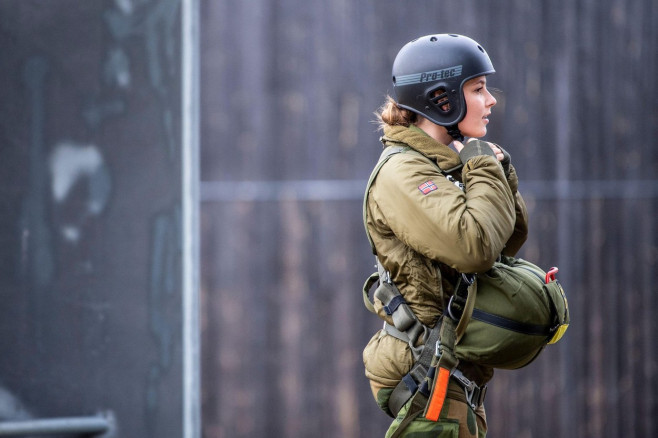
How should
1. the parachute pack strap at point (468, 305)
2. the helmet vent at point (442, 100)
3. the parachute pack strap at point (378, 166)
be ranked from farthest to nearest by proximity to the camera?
the helmet vent at point (442, 100) < the parachute pack strap at point (378, 166) < the parachute pack strap at point (468, 305)

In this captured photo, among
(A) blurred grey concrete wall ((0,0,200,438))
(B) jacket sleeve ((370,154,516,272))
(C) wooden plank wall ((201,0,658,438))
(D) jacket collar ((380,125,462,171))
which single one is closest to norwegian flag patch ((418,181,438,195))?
(B) jacket sleeve ((370,154,516,272))

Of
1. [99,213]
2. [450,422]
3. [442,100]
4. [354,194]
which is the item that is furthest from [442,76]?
[354,194]

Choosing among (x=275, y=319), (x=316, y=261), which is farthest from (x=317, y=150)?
(x=275, y=319)

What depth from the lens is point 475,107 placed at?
9.77ft

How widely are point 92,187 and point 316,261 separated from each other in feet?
11.6

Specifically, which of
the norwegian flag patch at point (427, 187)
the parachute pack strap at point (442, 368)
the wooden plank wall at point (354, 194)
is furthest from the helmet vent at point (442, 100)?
the wooden plank wall at point (354, 194)

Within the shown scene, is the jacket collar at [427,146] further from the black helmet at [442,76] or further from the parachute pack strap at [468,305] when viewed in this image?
the parachute pack strap at [468,305]

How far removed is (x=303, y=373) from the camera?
554 centimetres

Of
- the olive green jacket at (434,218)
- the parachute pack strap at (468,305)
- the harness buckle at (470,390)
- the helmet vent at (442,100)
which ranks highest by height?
the helmet vent at (442,100)

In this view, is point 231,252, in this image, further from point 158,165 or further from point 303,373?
point 158,165

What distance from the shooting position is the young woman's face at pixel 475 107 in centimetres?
297

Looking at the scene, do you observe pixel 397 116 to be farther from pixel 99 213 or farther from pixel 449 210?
pixel 99 213

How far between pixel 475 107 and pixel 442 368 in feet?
3.08

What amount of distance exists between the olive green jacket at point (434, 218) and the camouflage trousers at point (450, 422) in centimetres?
13
